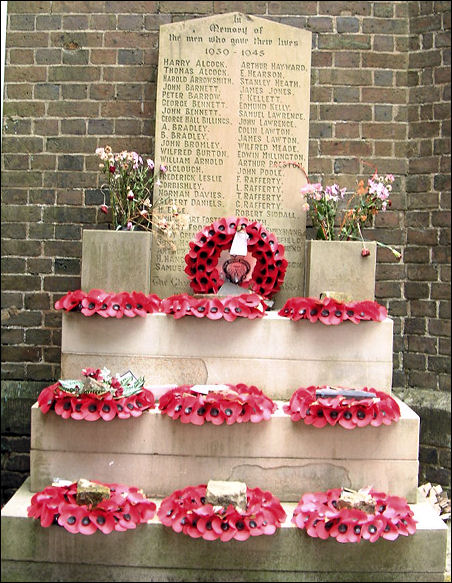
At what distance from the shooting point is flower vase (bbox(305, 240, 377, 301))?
154 inches

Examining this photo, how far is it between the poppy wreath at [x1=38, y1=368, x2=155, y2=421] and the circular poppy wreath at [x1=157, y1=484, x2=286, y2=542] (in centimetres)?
48

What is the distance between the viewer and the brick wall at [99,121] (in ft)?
15.4

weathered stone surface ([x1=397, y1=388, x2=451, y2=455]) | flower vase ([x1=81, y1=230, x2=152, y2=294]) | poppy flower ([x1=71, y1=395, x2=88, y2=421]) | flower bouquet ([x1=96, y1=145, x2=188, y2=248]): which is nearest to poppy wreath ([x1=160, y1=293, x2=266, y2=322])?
flower vase ([x1=81, y1=230, x2=152, y2=294])

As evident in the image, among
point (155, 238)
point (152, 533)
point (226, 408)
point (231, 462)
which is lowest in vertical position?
point (152, 533)

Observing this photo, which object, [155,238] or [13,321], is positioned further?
[13,321]

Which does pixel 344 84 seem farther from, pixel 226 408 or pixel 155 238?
pixel 226 408

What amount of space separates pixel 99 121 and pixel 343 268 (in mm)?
2104

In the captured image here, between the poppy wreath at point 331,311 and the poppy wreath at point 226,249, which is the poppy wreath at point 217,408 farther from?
the poppy wreath at point 226,249

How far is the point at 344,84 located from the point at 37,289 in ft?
8.72

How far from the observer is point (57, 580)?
2990 millimetres

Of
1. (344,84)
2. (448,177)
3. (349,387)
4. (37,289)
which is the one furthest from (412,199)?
(37,289)

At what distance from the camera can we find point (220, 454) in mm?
3244

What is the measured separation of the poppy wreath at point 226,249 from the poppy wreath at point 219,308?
471 mm

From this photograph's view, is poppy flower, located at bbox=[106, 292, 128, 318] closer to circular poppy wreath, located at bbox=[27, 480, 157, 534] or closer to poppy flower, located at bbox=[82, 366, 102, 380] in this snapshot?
poppy flower, located at bbox=[82, 366, 102, 380]
